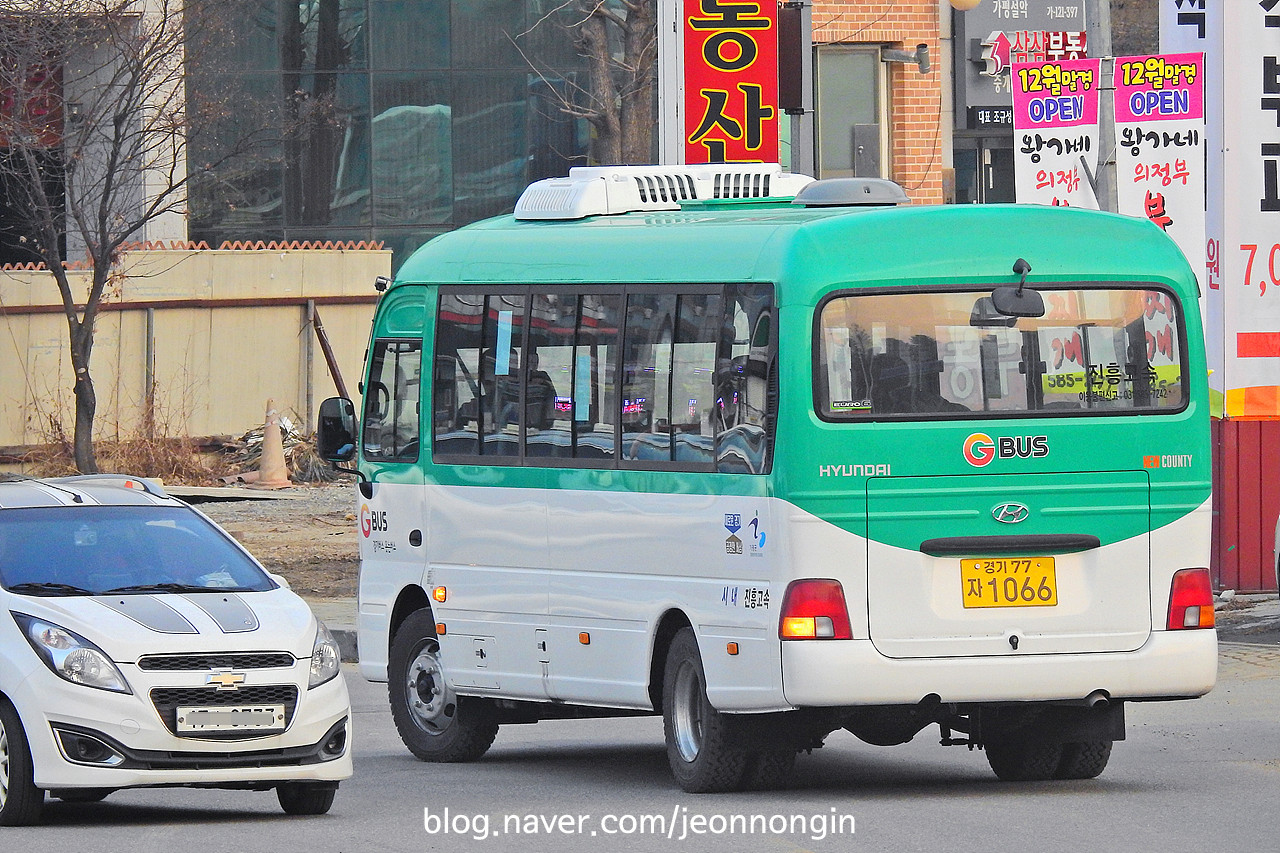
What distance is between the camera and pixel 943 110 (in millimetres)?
31312

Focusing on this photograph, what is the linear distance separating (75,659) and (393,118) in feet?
77.5

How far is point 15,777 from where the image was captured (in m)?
10.1

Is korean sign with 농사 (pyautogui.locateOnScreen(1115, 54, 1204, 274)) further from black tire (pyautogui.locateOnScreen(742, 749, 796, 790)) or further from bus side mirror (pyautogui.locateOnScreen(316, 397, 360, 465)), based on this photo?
black tire (pyautogui.locateOnScreen(742, 749, 796, 790))

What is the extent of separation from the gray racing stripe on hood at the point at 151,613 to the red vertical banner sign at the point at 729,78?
10.5 metres

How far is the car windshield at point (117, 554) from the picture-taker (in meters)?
10.8

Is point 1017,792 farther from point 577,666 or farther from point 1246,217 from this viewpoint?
point 1246,217

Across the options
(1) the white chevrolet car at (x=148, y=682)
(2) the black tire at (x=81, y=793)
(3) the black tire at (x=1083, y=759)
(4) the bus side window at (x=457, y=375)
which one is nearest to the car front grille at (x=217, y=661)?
(1) the white chevrolet car at (x=148, y=682)

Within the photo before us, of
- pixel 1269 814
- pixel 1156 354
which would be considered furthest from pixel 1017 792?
pixel 1156 354

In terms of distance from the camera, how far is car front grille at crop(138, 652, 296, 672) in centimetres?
1013

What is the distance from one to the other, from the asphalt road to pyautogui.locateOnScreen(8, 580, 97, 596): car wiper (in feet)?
3.37

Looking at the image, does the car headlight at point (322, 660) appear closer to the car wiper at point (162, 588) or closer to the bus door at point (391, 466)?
the car wiper at point (162, 588)

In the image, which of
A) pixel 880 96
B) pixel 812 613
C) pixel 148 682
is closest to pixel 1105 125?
pixel 812 613

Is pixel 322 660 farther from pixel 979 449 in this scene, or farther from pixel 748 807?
pixel 979 449

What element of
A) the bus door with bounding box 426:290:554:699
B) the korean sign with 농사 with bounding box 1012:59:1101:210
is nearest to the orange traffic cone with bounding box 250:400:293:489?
the korean sign with 농사 with bounding box 1012:59:1101:210
